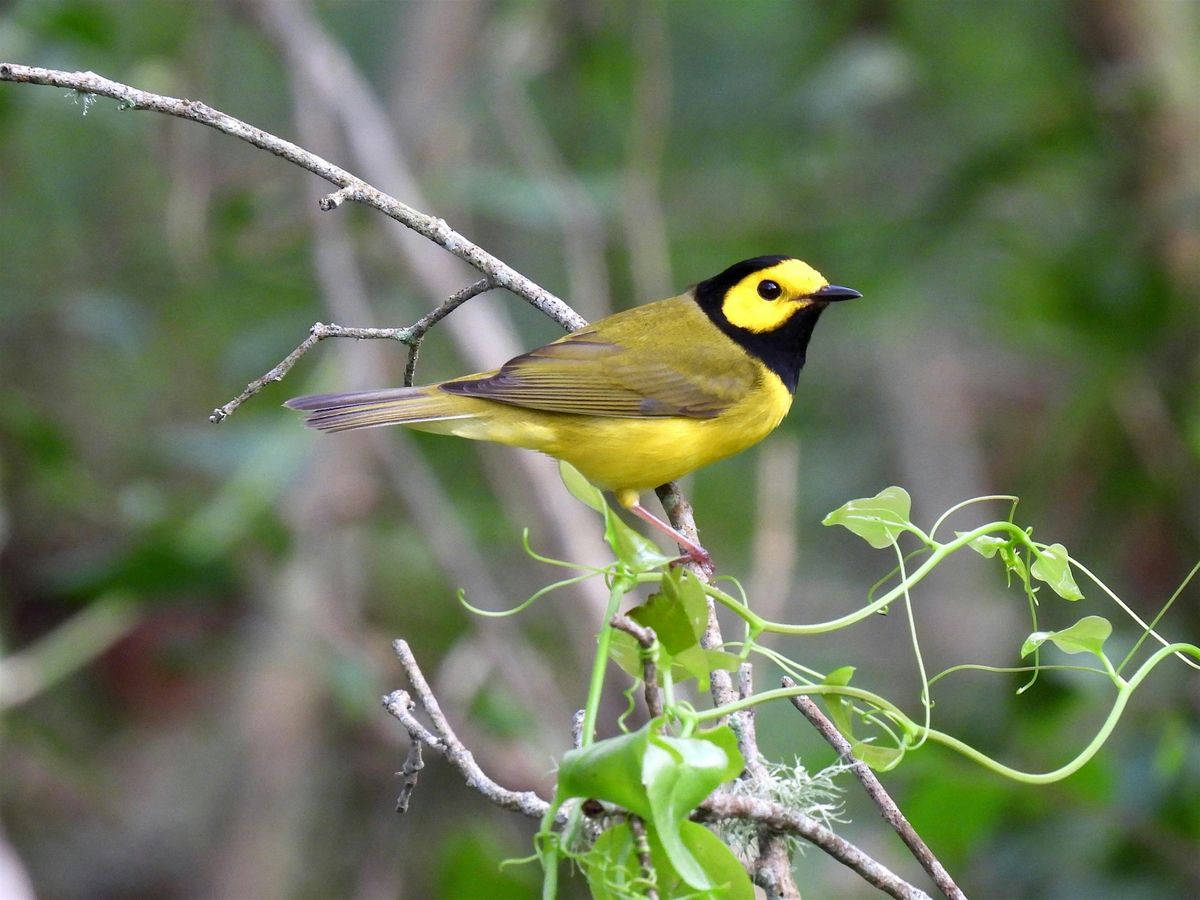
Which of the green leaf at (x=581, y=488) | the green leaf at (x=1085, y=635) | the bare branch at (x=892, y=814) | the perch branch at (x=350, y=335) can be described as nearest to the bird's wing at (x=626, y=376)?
the perch branch at (x=350, y=335)

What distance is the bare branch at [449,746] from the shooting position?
5.63ft

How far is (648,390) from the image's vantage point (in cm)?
425

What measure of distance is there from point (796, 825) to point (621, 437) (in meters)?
2.42

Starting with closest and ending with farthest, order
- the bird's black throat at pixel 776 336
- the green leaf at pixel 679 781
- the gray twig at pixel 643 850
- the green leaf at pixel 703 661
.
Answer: the green leaf at pixel 679 781
the gray twig at pixel 643 850
the green leaf at pixel 703 661
the bird's black throat at pixel 776 336

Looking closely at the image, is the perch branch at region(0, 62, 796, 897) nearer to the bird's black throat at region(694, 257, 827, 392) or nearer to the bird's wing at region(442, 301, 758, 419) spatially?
the bird's wing at region(442, 301, 758, 419)

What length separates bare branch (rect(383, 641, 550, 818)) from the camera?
67.5 inches

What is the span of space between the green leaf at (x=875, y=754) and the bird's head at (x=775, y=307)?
266 cm

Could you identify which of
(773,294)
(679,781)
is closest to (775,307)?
(773,294)

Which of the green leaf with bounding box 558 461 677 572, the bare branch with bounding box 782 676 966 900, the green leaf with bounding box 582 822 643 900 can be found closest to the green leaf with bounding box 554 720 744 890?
the green leaf with bounding box 582 822 643 900

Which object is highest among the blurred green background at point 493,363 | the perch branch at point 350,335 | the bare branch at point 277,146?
the bare branch at point 277,146

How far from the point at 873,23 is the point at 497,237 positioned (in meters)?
2.07

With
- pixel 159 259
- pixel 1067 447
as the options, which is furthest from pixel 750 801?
pixel 159 259

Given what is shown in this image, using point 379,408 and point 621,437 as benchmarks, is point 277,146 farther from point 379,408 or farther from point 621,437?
point 621,437

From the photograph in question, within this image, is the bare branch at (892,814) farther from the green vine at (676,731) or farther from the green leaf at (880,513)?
the green leaf at (880,513)
